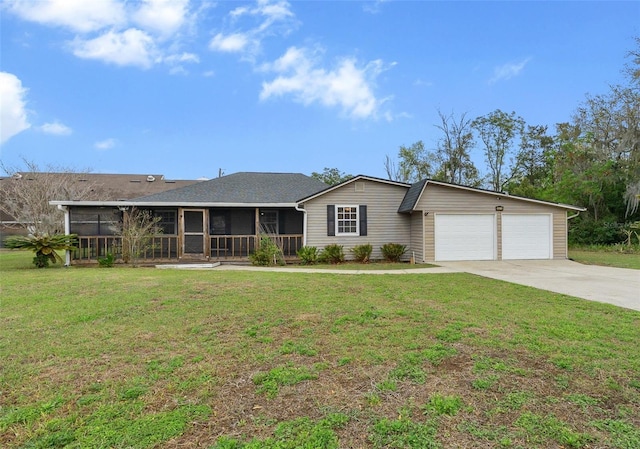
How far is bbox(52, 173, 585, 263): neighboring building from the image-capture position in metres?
13.6

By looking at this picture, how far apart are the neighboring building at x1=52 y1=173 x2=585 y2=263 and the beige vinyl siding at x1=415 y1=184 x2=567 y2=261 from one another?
4 centimetres

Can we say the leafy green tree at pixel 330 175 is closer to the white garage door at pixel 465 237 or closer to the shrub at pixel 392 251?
the shrub at pixel 392 251

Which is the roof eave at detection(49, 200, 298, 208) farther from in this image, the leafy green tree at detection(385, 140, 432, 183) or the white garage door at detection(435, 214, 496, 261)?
the leafy green tree at detection(385, 140, 432, 183)

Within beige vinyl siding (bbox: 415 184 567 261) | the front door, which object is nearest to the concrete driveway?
beige vinyl siding (bbox: 415 184 567 261)

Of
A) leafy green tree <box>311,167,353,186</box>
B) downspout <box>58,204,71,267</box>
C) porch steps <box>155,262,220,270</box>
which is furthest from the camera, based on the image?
leafy green tree <box>311,167,353,186</box>

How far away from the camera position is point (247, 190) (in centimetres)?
1559

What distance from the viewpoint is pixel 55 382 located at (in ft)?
10.2

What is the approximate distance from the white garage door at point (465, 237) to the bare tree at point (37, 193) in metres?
21.8

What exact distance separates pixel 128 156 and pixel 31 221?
9434 mm

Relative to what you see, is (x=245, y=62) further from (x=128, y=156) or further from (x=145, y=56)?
(x=128, y=156)

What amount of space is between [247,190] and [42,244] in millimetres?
7474

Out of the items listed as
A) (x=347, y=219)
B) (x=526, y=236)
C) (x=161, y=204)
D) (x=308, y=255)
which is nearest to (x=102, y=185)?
(x=161, y=204)

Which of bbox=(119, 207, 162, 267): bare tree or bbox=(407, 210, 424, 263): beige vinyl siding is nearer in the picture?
bbox=(119, 207, 162, 267): bare tree

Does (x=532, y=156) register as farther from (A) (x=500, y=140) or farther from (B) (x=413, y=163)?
(B) (x=413, y=163)
